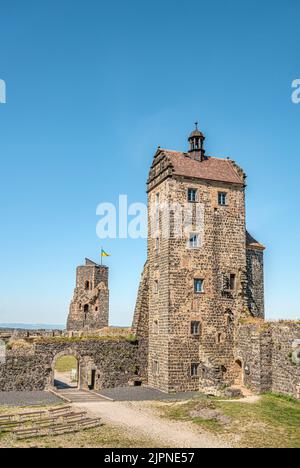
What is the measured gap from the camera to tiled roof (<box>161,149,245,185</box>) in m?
33.4

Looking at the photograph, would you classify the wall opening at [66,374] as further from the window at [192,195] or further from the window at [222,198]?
the window at [222,198]

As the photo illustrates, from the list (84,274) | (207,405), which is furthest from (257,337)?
(84,274)

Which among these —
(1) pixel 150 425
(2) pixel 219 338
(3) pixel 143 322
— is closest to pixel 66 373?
(3) pixel 143 322

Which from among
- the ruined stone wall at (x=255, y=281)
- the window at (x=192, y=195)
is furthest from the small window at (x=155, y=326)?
the window at (x=192, y=195)

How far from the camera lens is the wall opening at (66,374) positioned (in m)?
34.7

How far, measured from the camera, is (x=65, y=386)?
34.2 metres

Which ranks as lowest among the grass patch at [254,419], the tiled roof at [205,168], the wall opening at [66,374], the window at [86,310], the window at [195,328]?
the wall opening at [66,374]

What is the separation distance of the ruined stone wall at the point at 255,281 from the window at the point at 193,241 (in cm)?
516

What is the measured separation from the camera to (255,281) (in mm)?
36219

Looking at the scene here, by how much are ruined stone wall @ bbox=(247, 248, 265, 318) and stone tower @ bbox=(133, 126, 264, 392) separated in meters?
0.25

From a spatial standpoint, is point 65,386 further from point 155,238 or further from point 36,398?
point 155,238

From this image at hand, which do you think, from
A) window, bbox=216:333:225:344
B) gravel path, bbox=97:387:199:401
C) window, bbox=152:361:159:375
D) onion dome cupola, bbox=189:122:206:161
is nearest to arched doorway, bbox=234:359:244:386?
window, bbox=216:333:225:344

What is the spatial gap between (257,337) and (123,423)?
1139 cm
